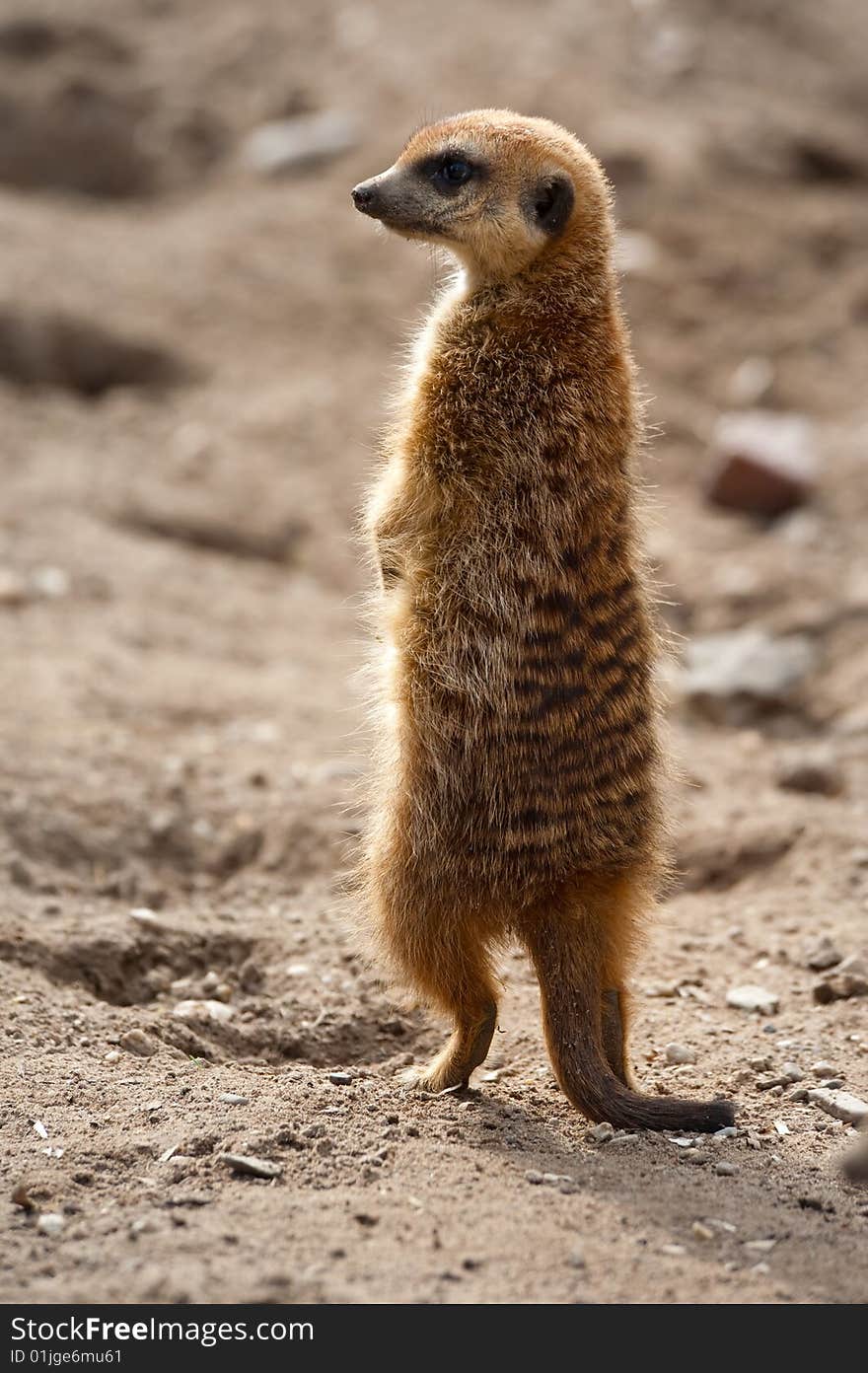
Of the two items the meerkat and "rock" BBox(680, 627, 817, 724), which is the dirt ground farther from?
the meerkat

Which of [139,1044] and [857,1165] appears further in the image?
[139,1044]

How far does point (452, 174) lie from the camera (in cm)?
277

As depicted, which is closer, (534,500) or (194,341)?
(534,500)

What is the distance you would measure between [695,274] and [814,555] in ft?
7.46

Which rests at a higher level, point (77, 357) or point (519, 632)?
point (77, 357)

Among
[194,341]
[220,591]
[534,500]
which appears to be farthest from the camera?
[194,341]

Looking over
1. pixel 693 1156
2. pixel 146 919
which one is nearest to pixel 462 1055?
pixel 693 1156

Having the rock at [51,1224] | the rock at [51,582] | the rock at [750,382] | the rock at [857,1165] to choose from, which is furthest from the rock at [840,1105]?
the rock at [750,382]

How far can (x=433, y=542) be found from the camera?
270 centimetres

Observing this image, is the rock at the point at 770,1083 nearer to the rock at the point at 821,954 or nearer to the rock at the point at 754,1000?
the rock at the point at 754,1000

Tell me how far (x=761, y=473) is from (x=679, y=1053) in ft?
12.7

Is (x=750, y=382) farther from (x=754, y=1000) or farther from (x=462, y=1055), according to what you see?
(x=462, y=1055)

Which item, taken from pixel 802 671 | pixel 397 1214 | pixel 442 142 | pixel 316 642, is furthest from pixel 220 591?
pixel 397 1214

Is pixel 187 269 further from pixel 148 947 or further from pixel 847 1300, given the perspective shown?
pixel 847 1300
